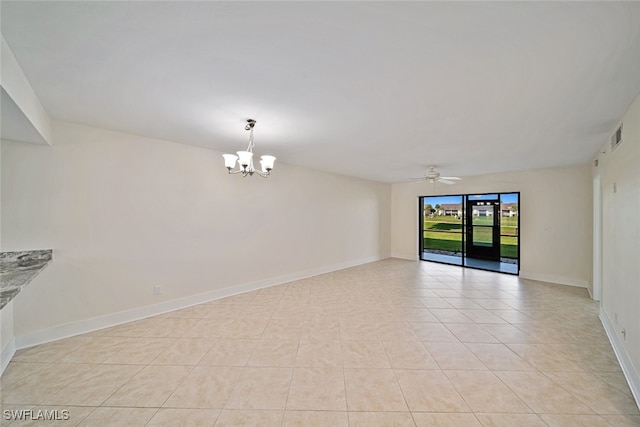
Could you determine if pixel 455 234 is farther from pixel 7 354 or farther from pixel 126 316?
pixel 7 354

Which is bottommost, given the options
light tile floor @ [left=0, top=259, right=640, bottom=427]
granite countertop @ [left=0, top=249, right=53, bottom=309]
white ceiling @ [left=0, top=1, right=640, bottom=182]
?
light tile floor @ [left=0, top=259, right=640, bottom=427]

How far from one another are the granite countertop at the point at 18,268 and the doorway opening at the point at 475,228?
25.8 ft

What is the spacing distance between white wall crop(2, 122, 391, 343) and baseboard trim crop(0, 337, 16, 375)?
151mm

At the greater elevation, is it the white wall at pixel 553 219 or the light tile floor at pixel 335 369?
the white wall at pixel 553 219

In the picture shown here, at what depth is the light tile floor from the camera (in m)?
1.76

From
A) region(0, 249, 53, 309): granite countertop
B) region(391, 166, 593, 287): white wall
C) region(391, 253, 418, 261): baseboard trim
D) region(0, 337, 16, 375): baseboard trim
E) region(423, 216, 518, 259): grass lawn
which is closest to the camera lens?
region(0, 249, 53, 309): granite countertop

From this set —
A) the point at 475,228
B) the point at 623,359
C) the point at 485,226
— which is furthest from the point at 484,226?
the point at 623,359

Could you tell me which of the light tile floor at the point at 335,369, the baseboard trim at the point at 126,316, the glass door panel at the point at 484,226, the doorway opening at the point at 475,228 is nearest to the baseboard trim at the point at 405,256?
the doorway opening at the point at 475,228

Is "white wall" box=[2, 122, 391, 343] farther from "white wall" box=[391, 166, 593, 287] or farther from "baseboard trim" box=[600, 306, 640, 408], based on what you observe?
"white wall" box=[391, 166, 593, 287]

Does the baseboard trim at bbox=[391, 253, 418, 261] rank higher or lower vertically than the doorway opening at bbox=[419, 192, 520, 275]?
lower

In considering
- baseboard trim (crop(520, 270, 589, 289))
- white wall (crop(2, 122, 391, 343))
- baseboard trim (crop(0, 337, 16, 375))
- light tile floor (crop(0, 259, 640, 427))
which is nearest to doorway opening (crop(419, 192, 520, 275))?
baseboard trim (crop(520, 270, 589, 289))

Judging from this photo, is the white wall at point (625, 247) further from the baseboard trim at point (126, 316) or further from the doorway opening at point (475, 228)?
the baseboard trim at point (126, 316)

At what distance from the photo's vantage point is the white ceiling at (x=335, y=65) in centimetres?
127

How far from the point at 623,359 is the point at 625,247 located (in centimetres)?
106
